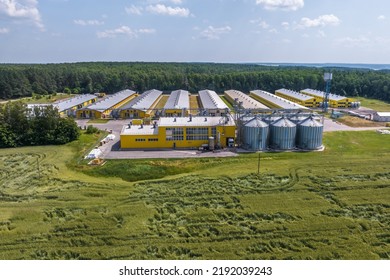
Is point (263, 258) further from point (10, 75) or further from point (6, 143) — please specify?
point (10, 75)

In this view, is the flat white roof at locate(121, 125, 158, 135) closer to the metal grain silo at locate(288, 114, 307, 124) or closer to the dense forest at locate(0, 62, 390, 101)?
the metal grain silo at locate(288, 114, 307, 124)

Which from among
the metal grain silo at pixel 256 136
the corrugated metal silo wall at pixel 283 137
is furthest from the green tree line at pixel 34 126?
the corrugated metal silo wall at pixel 283 137

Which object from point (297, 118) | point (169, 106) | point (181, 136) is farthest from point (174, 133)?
point (169, 106)

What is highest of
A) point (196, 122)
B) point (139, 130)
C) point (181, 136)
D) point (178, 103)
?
point (178, 103)

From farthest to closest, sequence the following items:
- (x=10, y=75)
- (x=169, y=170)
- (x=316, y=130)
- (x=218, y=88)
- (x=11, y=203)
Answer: (x=218, y=88), (x=10, y=75), (x=316, y=130), (x=169, y=170), (x=11, y=203)

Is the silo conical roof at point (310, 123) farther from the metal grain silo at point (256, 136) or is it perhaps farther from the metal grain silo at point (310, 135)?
the metal grain silo at point (256, 136)

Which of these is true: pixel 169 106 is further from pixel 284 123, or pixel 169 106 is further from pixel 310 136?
pixel 310 136

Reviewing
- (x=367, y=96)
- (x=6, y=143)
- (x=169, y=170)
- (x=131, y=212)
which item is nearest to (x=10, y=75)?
(x=6, y=143)

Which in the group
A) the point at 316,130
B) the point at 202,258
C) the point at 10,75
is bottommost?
the point at 202,258
